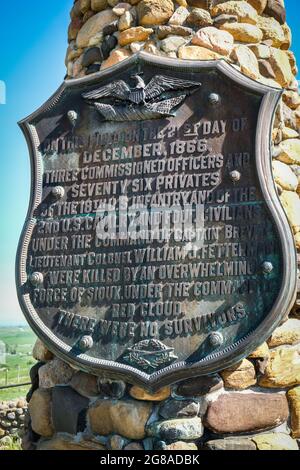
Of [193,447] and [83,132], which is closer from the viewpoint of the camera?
[193,447]

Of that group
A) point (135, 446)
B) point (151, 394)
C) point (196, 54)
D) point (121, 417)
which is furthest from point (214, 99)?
point (135, 446)

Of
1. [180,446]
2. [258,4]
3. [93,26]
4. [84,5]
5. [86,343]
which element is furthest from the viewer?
[84,5]

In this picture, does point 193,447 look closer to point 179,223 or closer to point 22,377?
point 179,223

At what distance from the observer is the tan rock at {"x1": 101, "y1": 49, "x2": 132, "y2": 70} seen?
10.9ft

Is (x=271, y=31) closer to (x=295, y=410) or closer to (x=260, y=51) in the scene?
(x=260, y=51)

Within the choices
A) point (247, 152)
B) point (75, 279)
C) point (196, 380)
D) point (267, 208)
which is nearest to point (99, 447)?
point (196, 380)

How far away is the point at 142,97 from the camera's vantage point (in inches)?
120

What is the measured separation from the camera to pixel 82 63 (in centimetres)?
354

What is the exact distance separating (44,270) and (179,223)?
815 mm

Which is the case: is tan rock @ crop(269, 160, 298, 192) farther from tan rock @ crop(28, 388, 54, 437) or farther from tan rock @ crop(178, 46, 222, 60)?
tan rock @ crop(28, 388, 54, 437)

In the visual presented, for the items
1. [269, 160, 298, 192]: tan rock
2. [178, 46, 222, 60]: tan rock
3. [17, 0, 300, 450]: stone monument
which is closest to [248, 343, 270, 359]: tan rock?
[17, 0, 300, 450]: stone monument

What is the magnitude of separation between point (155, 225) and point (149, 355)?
67 cm

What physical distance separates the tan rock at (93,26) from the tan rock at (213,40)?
602 mm

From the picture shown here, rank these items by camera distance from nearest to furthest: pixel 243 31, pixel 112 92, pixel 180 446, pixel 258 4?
pixel 180 446 → pixel 112 92 → pixel 243 31 → pixel 258 4
